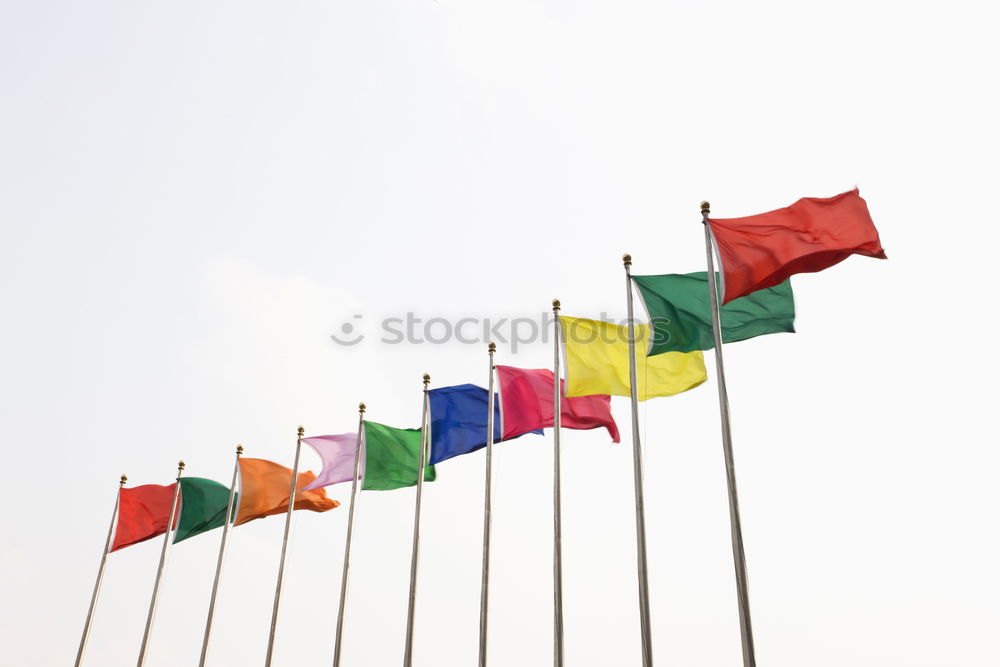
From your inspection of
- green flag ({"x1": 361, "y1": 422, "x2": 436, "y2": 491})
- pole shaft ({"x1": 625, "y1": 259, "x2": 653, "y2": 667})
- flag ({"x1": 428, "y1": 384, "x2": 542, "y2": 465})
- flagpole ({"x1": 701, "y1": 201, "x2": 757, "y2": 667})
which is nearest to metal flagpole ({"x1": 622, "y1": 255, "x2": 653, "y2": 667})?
pole shaft ({"x1": 625, "y1": 259, "x2": 653, "y2": 667})

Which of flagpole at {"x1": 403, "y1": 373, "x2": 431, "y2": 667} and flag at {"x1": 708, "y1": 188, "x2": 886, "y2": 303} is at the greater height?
flag at {"x1": 708, "y1": 188, "x2": 886, "y2": 303}

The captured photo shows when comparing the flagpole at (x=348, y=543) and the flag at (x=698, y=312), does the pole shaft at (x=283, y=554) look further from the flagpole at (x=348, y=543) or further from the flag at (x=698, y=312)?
the flag at (x=698, y=312)

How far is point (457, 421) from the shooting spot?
24203 mm

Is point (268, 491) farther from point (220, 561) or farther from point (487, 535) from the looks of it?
point (487, 535)

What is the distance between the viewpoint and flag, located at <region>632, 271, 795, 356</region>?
16.8 metres

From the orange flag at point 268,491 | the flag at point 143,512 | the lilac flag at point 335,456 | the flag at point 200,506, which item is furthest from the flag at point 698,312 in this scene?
the flag at point 143,512

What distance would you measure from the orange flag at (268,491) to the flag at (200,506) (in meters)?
1.66

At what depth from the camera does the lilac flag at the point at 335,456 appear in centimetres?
2733

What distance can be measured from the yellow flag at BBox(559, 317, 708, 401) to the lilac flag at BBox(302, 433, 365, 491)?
10876mm

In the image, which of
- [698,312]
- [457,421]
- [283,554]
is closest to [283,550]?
[283,554]

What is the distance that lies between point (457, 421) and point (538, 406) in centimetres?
318

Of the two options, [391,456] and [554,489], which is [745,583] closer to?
[554,489]

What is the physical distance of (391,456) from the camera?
26.5 m

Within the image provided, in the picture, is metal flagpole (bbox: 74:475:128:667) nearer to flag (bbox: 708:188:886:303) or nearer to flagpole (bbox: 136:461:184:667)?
flagpole (bbox: 136:461:184:667)
